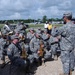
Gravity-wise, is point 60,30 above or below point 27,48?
above

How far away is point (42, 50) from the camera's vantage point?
46.9ft

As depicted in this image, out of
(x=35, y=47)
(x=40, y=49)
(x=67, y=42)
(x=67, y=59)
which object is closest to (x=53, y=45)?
(x=40, y=49)

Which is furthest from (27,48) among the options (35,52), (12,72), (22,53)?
(12,72)

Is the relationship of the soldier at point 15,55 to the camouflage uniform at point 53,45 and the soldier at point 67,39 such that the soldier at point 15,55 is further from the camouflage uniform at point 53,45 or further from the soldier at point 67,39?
the camouflage uniform at point 53,45

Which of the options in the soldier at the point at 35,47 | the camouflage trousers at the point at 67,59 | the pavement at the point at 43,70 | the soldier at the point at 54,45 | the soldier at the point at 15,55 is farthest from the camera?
the soldier at the point at 54,45

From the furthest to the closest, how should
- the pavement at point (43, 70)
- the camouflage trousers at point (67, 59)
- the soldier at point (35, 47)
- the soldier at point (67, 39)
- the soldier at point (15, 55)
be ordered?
the soldier at point (35, 47), the pavement at point (43, 70), the soldier at point (15, 55), the camouflage trousers at point (67, 59), the soldier at point (67, 39)

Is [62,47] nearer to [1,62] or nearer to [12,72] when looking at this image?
[12,72]

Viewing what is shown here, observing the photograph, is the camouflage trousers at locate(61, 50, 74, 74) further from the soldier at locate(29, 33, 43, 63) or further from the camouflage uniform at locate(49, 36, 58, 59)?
the camouflage uniform at locate(49, 36, 58, 59)

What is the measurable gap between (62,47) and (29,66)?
400 centimetres

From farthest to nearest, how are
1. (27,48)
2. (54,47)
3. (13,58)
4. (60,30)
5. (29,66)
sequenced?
(54,47) → (27,48) → (29,66) → (13,58) → (60,30)

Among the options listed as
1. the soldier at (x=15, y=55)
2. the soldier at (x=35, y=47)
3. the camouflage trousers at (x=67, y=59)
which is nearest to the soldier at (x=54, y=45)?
the soldier at (x=35, y=47)

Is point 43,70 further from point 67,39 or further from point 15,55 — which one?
point 67,39

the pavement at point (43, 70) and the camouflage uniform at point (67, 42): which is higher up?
the camouflage uniform at point (67, 42)

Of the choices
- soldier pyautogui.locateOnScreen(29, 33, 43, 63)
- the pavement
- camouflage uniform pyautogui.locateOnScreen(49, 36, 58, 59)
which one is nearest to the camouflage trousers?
the pavement
